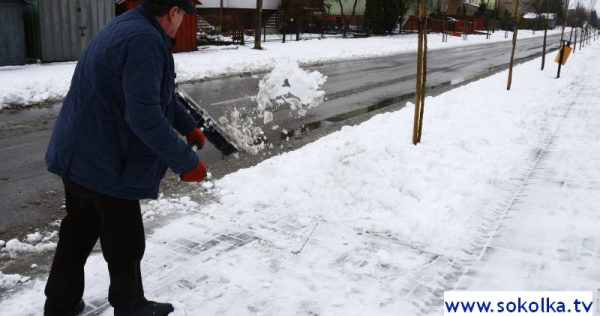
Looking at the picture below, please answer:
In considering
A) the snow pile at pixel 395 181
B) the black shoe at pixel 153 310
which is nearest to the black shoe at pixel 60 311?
the black shoe at pixel 153 310

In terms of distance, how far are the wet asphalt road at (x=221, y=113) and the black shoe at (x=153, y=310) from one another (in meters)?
1.92

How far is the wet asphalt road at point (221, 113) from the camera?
16.3 ft

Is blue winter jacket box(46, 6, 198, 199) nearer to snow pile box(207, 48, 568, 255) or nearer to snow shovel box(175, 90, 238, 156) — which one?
snow shovel box(175, 90, 238, 156)

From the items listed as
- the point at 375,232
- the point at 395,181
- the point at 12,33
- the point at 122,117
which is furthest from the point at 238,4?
the point at 122,117

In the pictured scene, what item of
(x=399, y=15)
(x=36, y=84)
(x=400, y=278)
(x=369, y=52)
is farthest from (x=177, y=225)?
(x=399, y=15)

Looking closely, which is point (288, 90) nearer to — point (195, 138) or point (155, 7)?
point (195, 138)

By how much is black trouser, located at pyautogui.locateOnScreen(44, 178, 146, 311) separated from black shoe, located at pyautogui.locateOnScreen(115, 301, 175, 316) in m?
0.04

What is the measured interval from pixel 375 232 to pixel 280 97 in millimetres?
6678

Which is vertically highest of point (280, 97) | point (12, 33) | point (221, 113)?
point (12, 33)

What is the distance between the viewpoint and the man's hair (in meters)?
2.50

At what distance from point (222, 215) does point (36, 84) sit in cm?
865

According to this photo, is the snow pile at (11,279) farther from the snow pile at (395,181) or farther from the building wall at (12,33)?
the building wall at (12,33)

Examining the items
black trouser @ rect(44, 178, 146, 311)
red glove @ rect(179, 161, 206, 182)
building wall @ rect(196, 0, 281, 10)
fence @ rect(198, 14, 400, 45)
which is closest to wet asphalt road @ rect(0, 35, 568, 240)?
black trouser @ rect(44, 178, 146, 311)

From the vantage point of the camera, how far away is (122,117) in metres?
2.48
